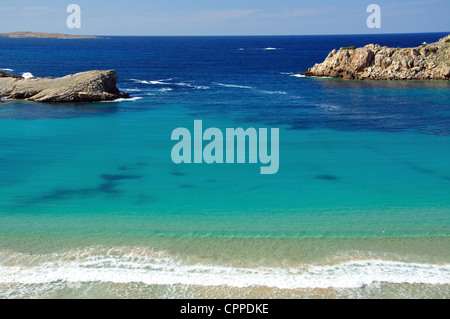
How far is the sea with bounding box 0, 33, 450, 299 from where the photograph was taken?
1574 centimetres

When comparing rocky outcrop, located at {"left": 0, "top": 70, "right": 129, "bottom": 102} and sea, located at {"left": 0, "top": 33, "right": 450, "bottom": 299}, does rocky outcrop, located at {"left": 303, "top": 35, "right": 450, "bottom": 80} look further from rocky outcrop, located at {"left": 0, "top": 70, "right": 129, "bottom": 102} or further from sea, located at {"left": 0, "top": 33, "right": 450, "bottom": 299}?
rocky outcrop, located at {"left": 0, "top": 70, "right": 129, "bottom": 102}

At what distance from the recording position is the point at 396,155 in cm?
3206

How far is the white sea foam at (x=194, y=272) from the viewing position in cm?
1565

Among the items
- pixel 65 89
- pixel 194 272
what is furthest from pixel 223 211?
pixel 65 89

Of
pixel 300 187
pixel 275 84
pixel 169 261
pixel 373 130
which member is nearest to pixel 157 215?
pixel 169 261

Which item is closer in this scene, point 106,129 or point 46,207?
point 46,207

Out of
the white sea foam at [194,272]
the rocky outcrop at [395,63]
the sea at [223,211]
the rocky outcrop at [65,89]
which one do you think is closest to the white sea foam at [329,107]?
the sea at [223,211]

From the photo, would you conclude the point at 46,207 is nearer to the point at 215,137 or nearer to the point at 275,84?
the point at 215,137

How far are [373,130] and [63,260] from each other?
3191 cm

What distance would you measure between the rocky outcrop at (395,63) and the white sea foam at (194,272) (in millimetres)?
67891

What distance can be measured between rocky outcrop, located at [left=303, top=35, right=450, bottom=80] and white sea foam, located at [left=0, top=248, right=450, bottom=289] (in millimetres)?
67891

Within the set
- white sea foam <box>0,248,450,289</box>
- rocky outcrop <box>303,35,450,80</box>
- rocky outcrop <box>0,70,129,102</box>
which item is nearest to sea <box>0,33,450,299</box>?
white sea foam <box>0,248,450,289</box>

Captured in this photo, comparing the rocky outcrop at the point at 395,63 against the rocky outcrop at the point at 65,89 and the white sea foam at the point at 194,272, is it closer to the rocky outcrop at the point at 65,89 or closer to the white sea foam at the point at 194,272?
the rocky outcrop at the point at 65,89

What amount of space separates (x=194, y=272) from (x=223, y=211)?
20.5 ft
